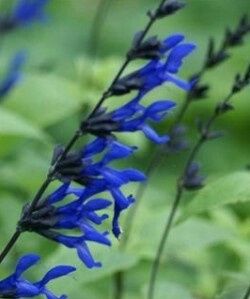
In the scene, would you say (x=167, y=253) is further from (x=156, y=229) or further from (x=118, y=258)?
(x=118, y=258)

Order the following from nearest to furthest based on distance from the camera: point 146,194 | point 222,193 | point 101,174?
point 101,174 < point 222,193 < point 146,194

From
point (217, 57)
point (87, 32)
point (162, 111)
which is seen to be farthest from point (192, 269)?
point (87, 32)

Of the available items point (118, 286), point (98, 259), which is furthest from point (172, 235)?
point (98, 259)

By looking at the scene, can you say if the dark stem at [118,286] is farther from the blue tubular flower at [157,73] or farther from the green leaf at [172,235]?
the blue tubular flower at [157,73]

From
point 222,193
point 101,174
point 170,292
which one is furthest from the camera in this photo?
point 170,292

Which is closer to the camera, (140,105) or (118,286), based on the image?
(140,105)

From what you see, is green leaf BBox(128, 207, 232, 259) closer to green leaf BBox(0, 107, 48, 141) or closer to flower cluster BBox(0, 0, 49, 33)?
A: green leaf BBox(0, 107, 48, 141)

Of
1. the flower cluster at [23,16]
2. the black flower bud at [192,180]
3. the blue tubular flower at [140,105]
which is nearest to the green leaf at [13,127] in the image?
the black flower bud at [192,180]

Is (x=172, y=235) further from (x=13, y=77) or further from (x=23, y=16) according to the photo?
(x=23, y=16)
